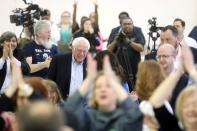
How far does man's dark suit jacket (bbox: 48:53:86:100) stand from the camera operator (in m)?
1.12

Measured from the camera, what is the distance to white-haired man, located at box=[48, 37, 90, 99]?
5.01 m

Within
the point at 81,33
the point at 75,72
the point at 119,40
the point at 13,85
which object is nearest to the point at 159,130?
the point at 13,85

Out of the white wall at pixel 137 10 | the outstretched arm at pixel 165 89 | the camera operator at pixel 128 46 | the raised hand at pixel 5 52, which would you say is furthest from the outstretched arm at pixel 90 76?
the white wall at pixel 137 10

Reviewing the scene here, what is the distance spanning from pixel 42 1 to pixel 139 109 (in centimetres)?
779

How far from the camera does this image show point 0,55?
Answer: 523cm

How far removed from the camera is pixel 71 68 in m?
5.08

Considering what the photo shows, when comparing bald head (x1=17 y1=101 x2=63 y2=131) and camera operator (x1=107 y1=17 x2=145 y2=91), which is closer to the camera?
bald head (x1=17 y1=101 x2=63 y2=131)

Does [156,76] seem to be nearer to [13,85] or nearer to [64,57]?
[13,85]

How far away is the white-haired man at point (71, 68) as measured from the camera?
5008 mm

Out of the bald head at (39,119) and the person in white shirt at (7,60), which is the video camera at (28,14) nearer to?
the person in white shirt at (7,60)

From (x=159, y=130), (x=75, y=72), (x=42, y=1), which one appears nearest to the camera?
(x=159, y=130)

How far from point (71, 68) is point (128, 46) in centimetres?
147

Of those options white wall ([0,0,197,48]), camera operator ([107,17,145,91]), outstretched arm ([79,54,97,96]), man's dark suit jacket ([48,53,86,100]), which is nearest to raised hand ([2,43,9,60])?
man's dark suit jacket ([48,53,86,100])

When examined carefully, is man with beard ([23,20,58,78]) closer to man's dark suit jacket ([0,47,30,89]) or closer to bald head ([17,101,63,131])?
man's dark suit jacket ([0,47,30,89])
